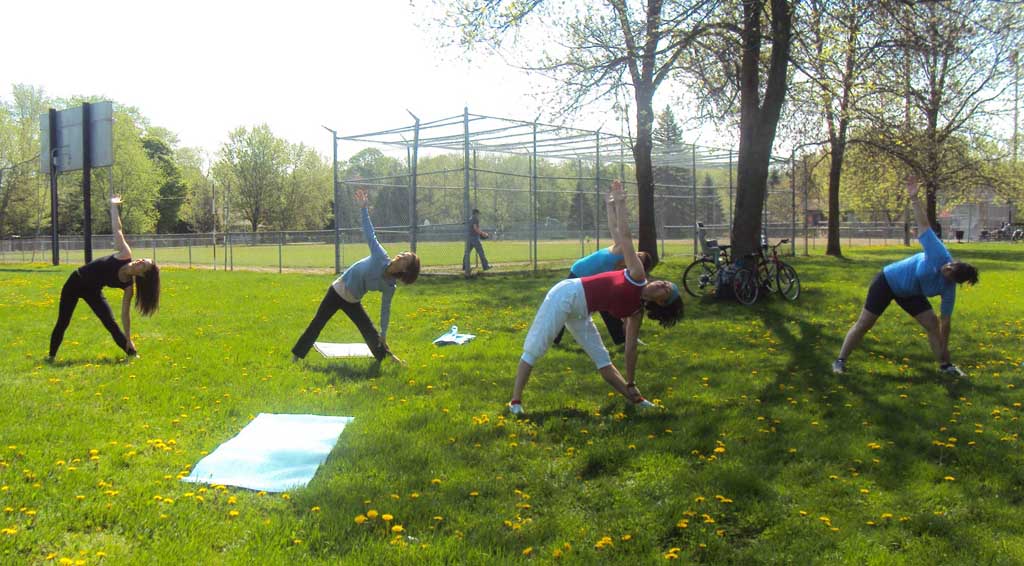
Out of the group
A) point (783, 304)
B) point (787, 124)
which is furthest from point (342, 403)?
point (787, 124)

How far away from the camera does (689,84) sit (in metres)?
17.8

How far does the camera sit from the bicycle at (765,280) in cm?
1374

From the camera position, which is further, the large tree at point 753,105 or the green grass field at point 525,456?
the large tree at point 753,105

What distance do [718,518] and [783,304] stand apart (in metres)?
10.2

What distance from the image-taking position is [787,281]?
47.6ft

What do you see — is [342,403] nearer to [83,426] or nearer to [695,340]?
[83,426]

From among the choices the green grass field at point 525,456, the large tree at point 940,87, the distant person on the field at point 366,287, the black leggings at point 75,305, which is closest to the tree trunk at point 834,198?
the large tree at point 940,87

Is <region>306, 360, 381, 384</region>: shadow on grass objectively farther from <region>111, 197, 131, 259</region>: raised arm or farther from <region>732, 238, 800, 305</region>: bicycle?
<region>732, 238, 800, 305</region>: bicycle

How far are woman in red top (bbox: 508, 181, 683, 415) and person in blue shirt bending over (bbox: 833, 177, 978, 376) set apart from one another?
9.64 ft

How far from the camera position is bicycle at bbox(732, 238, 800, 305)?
13742 millimetres

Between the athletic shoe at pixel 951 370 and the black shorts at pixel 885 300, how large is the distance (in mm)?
683

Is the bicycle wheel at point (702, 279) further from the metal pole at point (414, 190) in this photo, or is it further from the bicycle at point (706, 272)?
the metal pole at point (414, 190)

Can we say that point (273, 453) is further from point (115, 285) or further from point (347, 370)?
point (115, 285)

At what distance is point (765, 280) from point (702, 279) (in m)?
1.14
